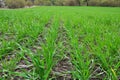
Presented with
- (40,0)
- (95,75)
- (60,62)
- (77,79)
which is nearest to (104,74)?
(95,75)

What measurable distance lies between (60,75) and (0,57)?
2.80 feet

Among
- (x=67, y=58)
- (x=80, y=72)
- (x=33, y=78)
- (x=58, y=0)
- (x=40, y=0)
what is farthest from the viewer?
(x=40, y=0)

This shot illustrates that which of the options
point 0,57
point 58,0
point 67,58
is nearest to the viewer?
point 0,57

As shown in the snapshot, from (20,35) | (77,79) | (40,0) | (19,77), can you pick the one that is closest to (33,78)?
(19,77)

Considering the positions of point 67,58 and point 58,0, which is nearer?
point 67,58

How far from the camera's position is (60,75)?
7.02ft

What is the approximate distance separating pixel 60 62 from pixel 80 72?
679 mm

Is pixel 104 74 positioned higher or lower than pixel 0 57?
lower

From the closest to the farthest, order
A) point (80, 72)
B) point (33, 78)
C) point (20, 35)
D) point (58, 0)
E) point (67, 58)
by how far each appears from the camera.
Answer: point (33, 78)
point (80, 72)
point (67, 58)
point (20, 35)
point (58, 0)

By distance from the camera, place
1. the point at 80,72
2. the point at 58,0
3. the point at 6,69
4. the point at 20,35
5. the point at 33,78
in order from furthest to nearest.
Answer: the point at 58,0 → the point at 20,35 → the point at 6,69 → the point at 80,72 → the point at 33,78

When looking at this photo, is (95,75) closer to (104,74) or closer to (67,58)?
(104,74)

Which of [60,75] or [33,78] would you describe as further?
[60,75]

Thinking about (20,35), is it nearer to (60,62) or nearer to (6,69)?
(60,62)

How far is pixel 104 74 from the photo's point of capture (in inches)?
86.1
